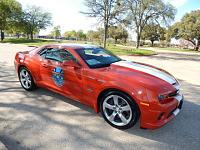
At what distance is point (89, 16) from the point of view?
966 inches

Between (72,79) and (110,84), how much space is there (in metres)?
0.97

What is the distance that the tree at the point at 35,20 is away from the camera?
5812cm

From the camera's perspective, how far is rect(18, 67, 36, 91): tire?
5.81m

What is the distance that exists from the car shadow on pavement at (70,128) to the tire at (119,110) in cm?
14

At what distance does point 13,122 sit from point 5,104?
3.38 ft

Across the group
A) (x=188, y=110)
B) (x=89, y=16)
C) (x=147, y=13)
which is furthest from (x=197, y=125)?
(x=147, y=13)

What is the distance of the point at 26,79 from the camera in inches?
235

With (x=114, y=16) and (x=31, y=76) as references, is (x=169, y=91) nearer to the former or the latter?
(x=31, y=76)

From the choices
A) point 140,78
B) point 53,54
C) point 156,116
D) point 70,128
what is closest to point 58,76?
point 53,54

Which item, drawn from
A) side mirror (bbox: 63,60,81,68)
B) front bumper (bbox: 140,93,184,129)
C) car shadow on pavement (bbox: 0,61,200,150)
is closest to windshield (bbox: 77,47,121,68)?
side mirror (bbox: 63,60,81,68)

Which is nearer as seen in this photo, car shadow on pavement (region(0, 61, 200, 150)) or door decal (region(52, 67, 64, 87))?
car shadow on pavement (region(0, 61, 200, 150))

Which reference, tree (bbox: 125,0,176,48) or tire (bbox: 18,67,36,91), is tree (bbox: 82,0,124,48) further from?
tire (bbox: 18,67,36,91)

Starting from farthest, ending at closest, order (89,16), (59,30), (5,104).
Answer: (59,30) → (89,16) → (5,104)

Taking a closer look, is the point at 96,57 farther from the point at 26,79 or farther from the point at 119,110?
the point at 26,79
